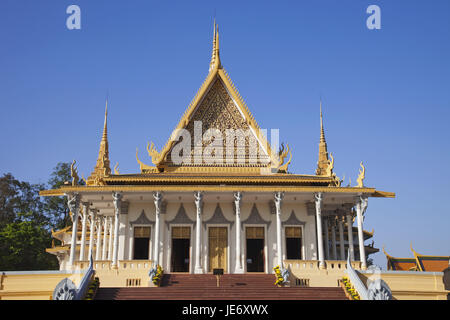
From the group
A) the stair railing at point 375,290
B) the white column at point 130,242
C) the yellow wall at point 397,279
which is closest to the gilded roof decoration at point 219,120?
the white column at point 130,242

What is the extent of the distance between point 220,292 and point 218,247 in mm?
5906

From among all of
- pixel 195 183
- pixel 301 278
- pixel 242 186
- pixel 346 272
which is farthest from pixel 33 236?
pixel 346 272

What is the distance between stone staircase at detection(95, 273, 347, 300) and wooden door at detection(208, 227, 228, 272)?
12.5 ft

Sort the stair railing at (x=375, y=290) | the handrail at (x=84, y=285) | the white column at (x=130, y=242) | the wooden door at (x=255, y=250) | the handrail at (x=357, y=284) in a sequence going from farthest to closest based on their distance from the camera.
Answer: the wooden door at (x=255, y=250), the white column at (x=130, y=242), the handrail at (x=357, y=284), the handrail at (x=84, y=285), the stair railing at (x=375, y=290)

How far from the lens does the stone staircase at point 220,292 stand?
15469 millimetres

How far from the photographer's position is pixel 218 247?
21.7 m

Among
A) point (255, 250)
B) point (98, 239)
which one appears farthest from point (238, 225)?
point (98, 239)

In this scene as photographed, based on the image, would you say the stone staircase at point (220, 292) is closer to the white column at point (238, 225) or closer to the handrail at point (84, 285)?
the handrail at point (84, 285)

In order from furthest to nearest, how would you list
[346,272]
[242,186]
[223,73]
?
[223,73] → [242,186] → [346,272]

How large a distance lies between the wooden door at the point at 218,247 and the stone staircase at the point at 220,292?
3.81 meters

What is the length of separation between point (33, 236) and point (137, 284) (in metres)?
19.0

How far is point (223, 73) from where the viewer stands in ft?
81.5

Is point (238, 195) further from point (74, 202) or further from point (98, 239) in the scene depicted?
point (98, 239)
